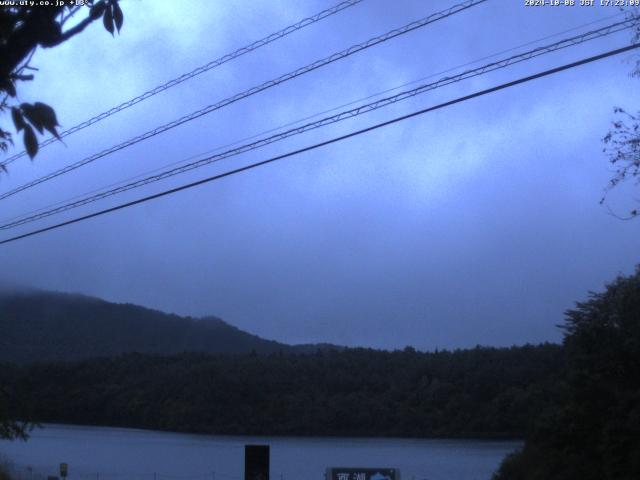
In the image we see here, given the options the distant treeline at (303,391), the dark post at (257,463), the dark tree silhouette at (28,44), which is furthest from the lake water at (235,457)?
the dark tree silhouette at (28,44)

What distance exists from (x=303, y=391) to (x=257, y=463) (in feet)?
76.5

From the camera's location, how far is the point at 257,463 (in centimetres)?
1509

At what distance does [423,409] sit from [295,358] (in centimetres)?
1128

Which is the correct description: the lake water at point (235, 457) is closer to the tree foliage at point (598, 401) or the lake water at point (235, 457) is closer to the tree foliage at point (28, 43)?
the tree foliage at point (598, 401)

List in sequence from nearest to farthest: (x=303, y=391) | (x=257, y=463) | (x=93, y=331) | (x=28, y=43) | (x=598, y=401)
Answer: (x=28, y=43) → (x=257, y=463) → (x=598, y=401) → (x=303, y=391) → (x=93, y=331)

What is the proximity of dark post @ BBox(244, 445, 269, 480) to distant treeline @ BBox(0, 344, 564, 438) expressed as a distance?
16.9 m

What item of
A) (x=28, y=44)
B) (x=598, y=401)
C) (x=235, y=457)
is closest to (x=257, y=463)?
(x=598, y=401)

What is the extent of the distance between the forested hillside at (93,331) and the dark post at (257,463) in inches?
1205

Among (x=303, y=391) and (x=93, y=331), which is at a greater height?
(x=93, y=331)

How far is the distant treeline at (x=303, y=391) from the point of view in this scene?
32219 mm

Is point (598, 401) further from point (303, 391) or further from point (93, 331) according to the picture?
point (93, 331)

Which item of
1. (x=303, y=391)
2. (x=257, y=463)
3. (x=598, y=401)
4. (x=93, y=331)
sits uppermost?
(x=93, y=331)

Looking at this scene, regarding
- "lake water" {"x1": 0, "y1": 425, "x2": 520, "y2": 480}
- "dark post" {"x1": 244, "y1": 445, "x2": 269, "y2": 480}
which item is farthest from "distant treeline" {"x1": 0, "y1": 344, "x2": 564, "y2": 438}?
"dark post" {"x1": 244, "y1": 445, "x2": 269, "y2": 480}

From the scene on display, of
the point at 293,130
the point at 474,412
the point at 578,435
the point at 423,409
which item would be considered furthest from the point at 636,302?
the point at 423,409
